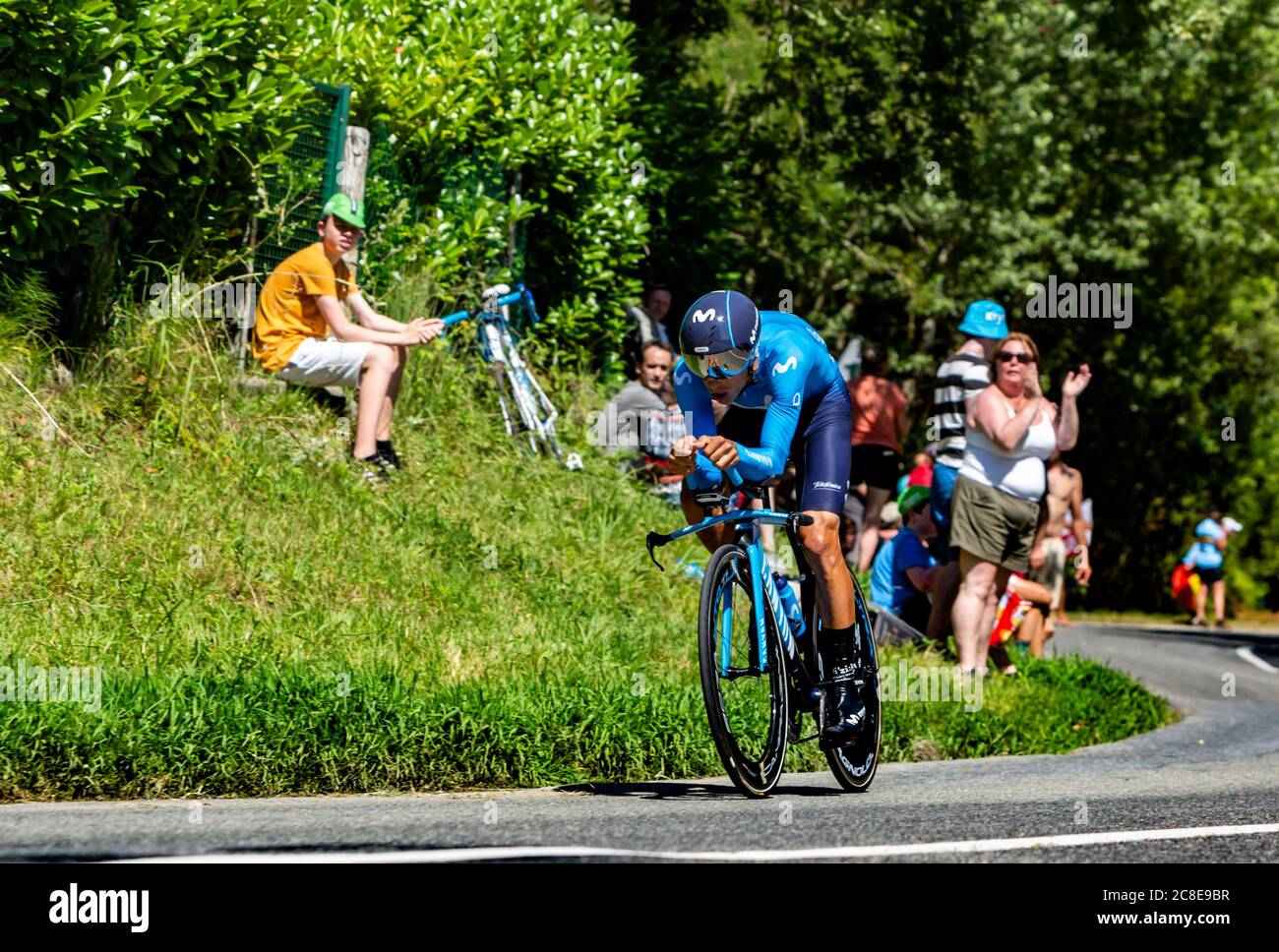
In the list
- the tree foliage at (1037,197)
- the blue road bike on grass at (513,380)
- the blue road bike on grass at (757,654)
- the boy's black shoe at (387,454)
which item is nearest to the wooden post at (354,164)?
the blue road bike on grass at (513,380)

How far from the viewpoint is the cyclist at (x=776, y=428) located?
22.2 ft

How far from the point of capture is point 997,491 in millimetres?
11102

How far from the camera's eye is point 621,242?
51.7 ft

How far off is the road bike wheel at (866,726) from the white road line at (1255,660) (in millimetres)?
11336

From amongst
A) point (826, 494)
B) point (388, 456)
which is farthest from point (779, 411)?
point (388, 456)

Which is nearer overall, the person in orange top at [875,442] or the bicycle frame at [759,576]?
the bicycle frame at [759,576]

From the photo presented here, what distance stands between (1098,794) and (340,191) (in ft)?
25.5

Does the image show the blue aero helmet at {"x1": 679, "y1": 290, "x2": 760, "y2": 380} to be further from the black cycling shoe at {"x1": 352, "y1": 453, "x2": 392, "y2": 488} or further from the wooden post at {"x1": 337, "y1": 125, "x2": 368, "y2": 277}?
the wooden post at {"x1": 337, "y1": 125, "x2": 368, "y2": 277}

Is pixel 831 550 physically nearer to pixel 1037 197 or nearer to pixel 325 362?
pixel 325 362

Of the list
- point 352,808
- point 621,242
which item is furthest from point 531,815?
point 621,242

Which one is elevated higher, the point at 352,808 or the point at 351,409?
the point at 351,409

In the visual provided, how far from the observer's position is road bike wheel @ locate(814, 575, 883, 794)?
7480 millimetres

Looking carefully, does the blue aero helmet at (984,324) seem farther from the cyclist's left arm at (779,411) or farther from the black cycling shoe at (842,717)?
the cyclist's left arm at (779,411)
